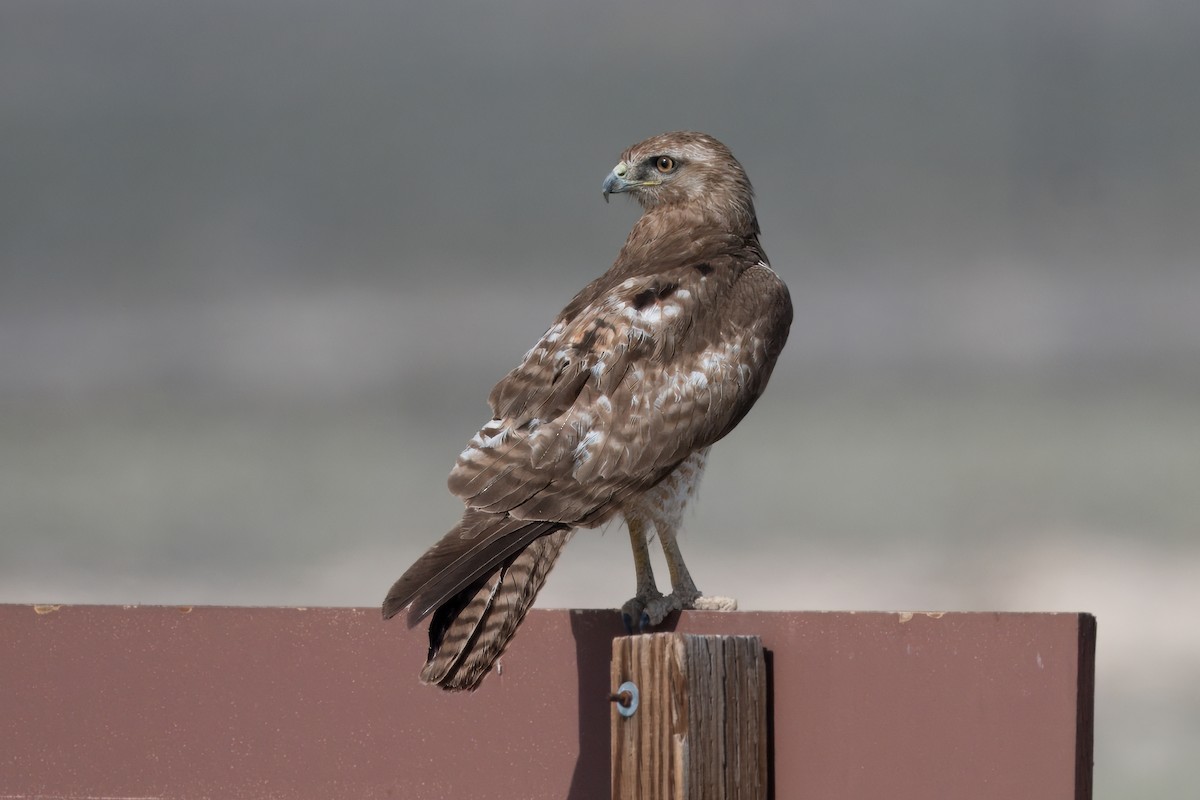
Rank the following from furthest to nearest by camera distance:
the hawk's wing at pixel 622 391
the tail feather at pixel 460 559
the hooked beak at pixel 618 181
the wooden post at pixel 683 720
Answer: the hooked beak at pixel 618 181
the hawk's wing at pixel 622 391
the tail feather at pixel 460 559
the wooden post at pixel 683 720

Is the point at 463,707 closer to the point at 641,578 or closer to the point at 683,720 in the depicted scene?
the point at 683,720

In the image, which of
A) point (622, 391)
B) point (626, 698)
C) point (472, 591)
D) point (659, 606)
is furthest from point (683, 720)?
point (622, 391)

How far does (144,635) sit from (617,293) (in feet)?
8.14

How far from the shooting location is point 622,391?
6102 millimetres

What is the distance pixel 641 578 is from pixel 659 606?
1.62 feet

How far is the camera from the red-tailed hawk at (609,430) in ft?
16.0

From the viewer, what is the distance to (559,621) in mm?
4941

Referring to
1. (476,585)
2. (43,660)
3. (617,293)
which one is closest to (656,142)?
(617,293)

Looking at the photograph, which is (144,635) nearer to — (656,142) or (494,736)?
(494,736)

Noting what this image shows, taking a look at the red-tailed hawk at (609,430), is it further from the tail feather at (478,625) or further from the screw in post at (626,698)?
the screw in post at (626,698)

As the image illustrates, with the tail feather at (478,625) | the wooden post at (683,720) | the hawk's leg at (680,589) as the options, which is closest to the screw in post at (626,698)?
the wooden post at (683,720)

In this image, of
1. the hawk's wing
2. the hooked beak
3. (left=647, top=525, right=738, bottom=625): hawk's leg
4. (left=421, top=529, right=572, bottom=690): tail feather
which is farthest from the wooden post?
the hooked beak

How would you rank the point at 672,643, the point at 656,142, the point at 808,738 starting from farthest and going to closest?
the point at 656,142 < the point at 808,738 < the point at 672,643

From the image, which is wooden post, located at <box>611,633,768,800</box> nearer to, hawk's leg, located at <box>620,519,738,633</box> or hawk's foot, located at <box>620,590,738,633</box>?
hawk's foot, located at <box>620,590,738,633</box>
